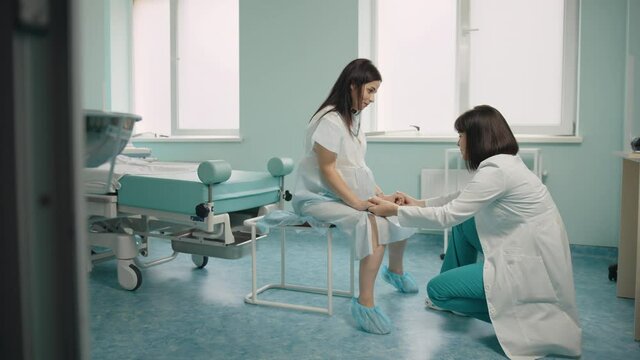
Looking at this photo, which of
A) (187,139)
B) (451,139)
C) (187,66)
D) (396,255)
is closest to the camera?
(396,255)

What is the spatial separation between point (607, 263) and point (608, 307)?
3.03 ft

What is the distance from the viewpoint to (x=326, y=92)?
3.93 m

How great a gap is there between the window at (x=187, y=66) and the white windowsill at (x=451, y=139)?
57.0 inches

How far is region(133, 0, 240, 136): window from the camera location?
4582 millimetres

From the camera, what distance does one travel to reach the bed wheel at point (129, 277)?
259 cm

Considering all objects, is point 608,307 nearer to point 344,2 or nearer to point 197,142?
point 344,2

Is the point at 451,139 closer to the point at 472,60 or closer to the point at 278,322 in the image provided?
the point at 472,60

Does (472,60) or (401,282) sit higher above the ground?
(472,60)

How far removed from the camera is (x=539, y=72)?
3.54 metres

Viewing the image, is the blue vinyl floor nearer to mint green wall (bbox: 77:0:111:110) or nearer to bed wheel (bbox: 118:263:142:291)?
bed wheel (bbox: 118:263:142:291)

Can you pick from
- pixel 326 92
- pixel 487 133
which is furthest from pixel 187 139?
pixel 487 133

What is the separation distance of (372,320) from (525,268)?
602mm

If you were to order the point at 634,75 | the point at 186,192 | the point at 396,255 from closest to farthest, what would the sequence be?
1. the point at 186,192
2. the point at 396,255
3. the point at 634,75

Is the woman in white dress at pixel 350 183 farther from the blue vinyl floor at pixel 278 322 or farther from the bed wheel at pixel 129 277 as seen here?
the bed wheel at pixel 129 277
